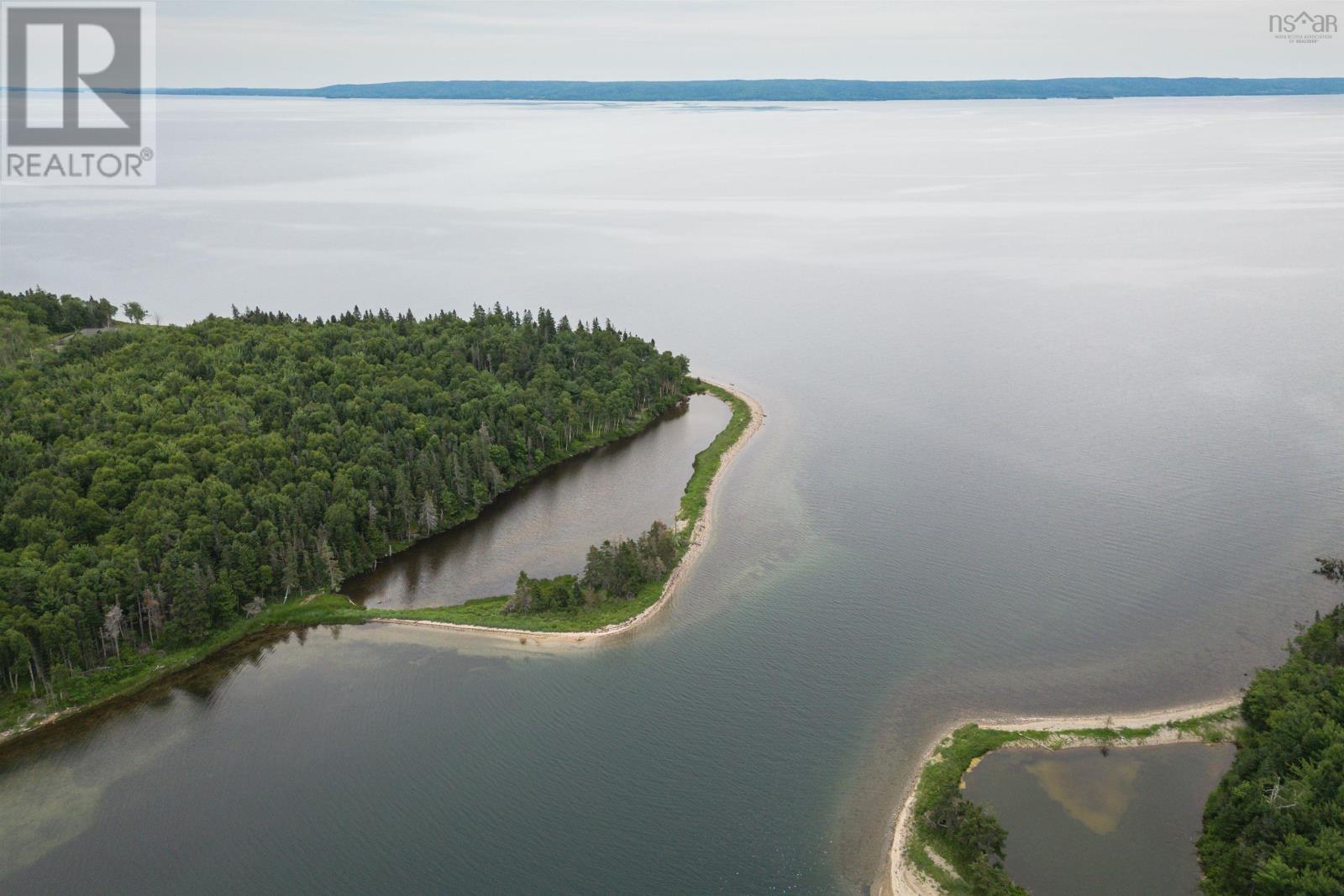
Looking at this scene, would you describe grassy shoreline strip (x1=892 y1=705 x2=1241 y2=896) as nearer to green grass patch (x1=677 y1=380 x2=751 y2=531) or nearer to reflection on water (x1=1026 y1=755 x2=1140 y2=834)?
reflection on water (x1=1026 y1=755 x2=1140 y2=834)

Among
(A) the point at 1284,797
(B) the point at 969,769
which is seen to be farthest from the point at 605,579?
(A) the point at 1284,797

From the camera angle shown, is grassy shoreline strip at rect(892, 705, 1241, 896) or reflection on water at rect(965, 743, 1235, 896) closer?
grassy shoreline strip at rect(892, 705, 1241, 896)

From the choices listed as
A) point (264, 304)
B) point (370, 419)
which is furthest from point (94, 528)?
point (264, 304)

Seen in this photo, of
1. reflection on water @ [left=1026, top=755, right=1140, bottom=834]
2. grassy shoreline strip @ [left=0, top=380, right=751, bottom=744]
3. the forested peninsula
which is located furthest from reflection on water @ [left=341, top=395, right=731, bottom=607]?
reflection on water @ [left=1026, top=755, right=1140, bottom=834]

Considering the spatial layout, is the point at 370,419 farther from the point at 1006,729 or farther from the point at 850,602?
the point at 1006,729

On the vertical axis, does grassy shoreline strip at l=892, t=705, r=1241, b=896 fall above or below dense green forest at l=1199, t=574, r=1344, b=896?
below

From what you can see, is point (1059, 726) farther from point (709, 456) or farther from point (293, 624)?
point (293, 624)

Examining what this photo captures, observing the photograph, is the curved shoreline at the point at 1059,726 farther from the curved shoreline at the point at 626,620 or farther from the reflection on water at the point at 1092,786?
the curved shoreline at the point at 626,620
